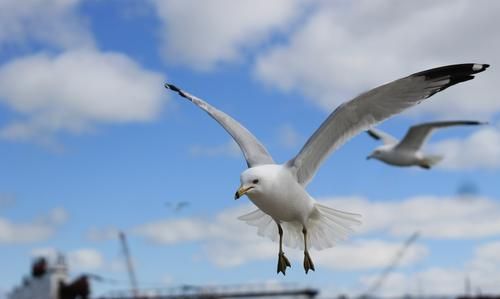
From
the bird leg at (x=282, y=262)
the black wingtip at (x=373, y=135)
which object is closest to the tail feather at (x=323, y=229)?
the bird leg at (x=282, y=262)

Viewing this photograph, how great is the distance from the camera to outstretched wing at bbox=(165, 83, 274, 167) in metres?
8.54

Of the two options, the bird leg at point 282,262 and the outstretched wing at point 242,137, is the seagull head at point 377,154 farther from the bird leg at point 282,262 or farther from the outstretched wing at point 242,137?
the bird leg at point 282,262

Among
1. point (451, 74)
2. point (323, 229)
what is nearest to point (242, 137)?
point (323, 229)

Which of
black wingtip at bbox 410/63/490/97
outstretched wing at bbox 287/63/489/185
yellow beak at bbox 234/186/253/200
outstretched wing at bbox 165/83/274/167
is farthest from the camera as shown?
outstretched wing at bbox 165/83/274/167

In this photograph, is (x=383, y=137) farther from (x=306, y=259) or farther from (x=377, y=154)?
(x=306, y=259)

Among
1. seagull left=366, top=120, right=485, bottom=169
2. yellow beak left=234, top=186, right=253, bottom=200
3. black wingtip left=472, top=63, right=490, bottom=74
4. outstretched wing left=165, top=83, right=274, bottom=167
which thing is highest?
seagull left=366, top=120, right=485, bottom=169

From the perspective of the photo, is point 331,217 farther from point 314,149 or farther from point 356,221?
point 314,149

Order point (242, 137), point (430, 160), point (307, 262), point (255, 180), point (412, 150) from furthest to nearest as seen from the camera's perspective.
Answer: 1. point (412, 150)
2. point (430, 160)
3. point (242, 137)
4. point (307, 262)
5. point (255, 180)

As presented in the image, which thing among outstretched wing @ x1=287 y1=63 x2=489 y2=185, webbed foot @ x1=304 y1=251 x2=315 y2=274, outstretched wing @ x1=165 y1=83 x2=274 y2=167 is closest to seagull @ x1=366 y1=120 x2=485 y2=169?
outstretched wing @ x1=165 y1=83 x2=274 y2=167

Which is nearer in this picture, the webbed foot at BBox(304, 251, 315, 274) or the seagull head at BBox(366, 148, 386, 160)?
the webbed foot at BBox(304, 251, 315, 274)

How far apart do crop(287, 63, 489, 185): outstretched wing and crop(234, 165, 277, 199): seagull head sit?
56 centimetres

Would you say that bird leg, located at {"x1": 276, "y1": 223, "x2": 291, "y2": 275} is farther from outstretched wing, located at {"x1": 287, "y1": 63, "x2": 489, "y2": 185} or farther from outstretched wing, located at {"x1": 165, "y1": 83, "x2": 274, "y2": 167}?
outstretched wing, located at {"x1": 165, "y1": 83, "x2": 274, "y2": 167}

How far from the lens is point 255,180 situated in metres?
7.46

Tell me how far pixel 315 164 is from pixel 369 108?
0.68m
